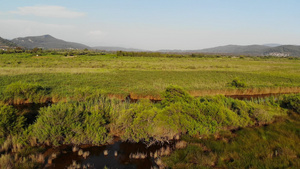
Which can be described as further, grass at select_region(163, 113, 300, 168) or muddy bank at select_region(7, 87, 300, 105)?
muddy bank at select_region(7, 87, 300, 105)

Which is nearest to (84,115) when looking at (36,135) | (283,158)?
(36,135)

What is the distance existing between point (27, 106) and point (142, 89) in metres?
10.9

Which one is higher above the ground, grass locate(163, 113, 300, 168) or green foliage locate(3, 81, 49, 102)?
green foliage locate(3, 81, 49, 102)

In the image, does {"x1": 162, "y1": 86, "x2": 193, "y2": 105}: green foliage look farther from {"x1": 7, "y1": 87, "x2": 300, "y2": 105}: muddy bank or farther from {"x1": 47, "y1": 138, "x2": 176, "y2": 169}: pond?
{"x1": 7, "y1": 87, "x2": 300, "y2": 105}: muddy bank

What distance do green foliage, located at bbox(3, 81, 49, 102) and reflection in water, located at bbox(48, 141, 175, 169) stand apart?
10016 millimetres

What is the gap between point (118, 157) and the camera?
8430 mm

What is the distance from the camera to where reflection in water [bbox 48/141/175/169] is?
25.7ft

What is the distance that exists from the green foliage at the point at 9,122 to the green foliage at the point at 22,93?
775 cm

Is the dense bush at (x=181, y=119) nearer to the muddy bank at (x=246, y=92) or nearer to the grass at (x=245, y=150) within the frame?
the grass at (x=245, y=150)

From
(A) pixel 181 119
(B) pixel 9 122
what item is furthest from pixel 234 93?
(B) pixel 9 122

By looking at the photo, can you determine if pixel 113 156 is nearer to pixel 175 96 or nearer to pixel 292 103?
pixel 175 96

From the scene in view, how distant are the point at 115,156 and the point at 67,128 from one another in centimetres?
268

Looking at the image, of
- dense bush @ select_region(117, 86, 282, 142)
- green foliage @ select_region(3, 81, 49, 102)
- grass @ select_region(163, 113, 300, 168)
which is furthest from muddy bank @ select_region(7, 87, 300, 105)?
grass @ select_region(163, 113, 300, 168)

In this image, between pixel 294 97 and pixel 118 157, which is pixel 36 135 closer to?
pixel 118 157
